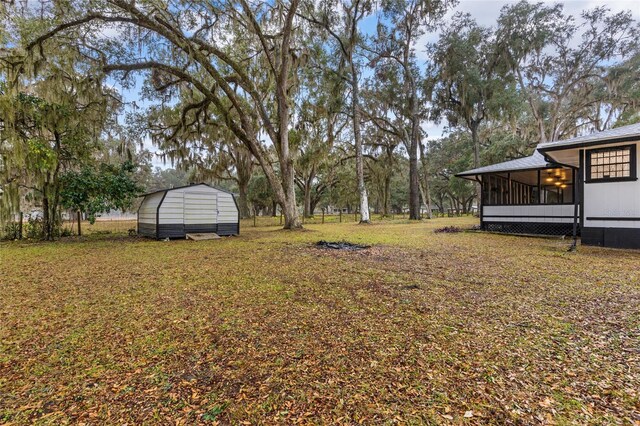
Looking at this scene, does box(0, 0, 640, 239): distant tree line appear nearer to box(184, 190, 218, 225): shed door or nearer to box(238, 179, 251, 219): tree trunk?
box(238, 179, 251, 219): tree trunk

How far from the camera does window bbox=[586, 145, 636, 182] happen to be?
7125mm

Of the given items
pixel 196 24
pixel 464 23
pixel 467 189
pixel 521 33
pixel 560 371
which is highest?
pixel 464 23

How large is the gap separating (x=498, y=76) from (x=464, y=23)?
152 inches

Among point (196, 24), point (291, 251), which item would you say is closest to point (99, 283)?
point (291, 251)

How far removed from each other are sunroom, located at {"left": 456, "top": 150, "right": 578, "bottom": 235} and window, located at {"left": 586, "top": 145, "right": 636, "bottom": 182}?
6.45 feet

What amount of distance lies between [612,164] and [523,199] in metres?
7.25

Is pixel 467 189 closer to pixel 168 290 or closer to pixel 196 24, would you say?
pixel 196 24

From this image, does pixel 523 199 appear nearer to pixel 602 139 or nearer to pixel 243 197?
pixel 602 139

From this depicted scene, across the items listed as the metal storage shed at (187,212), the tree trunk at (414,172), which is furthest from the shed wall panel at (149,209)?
the tree trunk at (414,172)

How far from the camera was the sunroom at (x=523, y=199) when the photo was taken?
10.1 meters

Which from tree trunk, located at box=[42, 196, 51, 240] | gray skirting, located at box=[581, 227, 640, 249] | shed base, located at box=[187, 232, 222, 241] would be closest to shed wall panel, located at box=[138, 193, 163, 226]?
shed base, located at box=[187, 232, 222, 241]

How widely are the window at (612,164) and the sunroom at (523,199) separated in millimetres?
1966

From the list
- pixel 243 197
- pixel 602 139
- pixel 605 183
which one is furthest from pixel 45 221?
pixel 605 183

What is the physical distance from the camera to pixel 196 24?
Result: 36.0 feet
